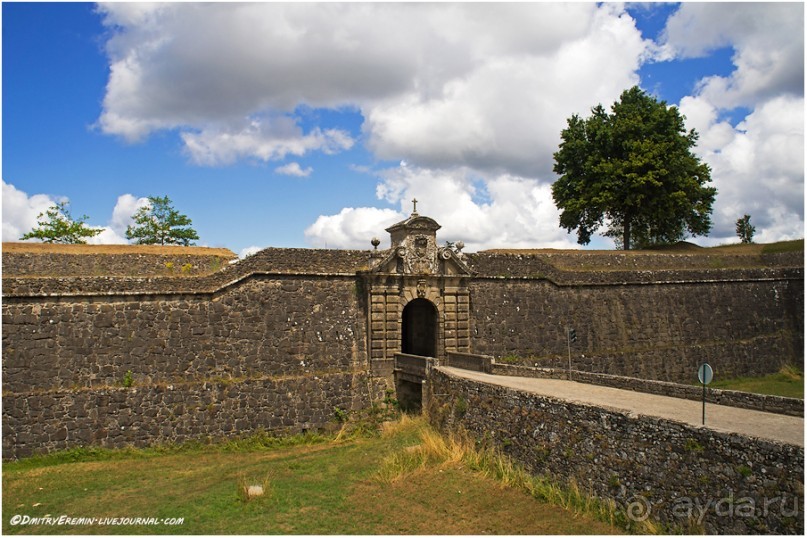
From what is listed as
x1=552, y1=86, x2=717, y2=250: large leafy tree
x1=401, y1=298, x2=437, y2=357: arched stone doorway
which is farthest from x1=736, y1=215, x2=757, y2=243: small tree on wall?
x1=401, y1=298, x2=437, y2=357: arched stone doorway

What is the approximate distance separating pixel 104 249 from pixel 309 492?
15.5m

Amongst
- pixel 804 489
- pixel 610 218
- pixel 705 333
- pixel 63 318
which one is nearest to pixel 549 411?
pixel 804 489

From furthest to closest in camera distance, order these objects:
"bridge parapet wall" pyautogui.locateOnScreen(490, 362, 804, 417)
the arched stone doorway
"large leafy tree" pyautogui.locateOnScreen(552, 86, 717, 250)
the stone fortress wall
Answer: "large leafy tree" pyautogui.locateOnScreen(552, 86, 717, 250) < the arched stone doorway < the stone fortress wall < "bridge parapet wall" pyautogui.locateOnScreen(490, 362, 804, 417)

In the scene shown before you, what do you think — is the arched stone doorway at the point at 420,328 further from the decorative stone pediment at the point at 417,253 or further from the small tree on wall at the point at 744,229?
the small tree on wall at the point at 744,229

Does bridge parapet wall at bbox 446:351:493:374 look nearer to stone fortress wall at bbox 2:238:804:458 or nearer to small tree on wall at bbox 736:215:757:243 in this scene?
stone fortress wall at bbox 2:238:804:458

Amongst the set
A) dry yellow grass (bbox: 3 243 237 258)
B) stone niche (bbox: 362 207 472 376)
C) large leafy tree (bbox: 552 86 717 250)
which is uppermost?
large leafy tree (bbox: 552 86 717 250)

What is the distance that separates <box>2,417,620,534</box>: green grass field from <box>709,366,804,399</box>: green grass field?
13.8 meters

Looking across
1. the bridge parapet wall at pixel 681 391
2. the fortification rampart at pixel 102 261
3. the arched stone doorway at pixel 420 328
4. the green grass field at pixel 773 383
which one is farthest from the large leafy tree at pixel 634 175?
the fortification rampart at pixel 102 261

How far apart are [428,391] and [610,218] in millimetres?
22888

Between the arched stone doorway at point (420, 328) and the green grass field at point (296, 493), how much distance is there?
6244 mm

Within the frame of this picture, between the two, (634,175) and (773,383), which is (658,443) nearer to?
(773,383)

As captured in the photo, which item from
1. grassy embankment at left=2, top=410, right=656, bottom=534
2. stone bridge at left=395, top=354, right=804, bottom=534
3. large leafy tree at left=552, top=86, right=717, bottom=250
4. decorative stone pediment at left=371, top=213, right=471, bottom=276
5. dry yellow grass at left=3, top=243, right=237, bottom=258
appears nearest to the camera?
stone bridge at left=395, top=354, right=804, bottom=534

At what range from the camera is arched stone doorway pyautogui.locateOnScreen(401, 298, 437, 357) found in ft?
74.1

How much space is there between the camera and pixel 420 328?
23422mm
